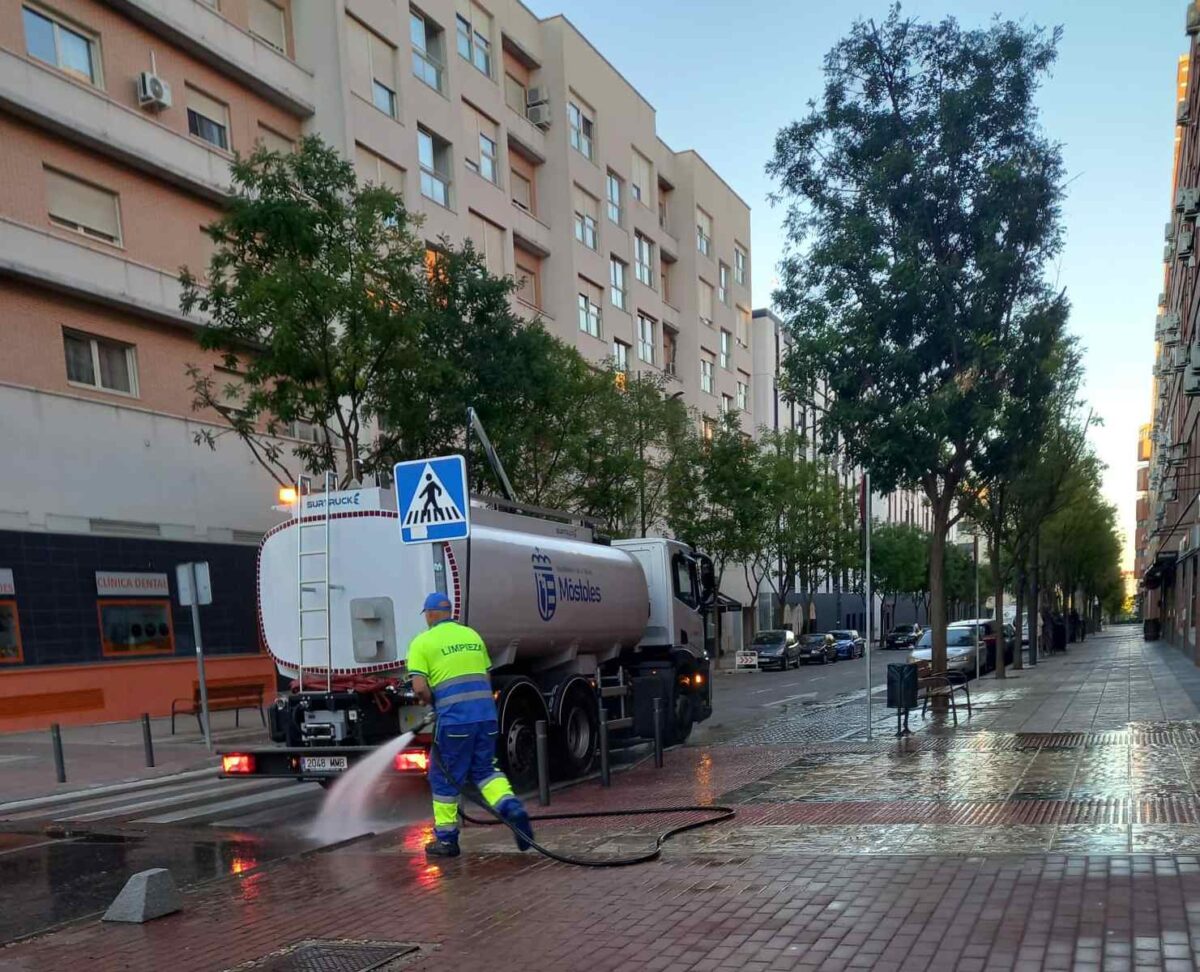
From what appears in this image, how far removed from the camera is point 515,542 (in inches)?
431

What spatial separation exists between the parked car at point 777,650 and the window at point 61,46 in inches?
1111

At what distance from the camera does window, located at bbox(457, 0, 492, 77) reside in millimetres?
32531

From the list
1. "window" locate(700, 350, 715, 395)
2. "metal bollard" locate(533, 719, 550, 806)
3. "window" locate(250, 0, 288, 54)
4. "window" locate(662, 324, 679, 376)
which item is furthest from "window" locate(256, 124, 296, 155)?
"window" locate(700, 350, 715, 395)

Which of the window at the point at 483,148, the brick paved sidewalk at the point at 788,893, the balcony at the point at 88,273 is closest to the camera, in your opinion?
the brick paved sidewalk at the point at 788,893

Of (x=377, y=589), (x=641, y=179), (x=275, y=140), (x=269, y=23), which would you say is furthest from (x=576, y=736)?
(x=641, y=179)

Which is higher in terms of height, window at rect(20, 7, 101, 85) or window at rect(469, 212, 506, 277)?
window at rect(20, 7, 101, 85)

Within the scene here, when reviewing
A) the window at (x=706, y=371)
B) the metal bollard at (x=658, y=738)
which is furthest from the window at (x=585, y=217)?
the metal bollard at (x=658, y=738)

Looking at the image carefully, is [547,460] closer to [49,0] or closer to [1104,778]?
[49,0]

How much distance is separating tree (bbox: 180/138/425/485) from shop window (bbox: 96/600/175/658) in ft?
19.6

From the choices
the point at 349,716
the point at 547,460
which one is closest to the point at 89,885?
the point at 349,716

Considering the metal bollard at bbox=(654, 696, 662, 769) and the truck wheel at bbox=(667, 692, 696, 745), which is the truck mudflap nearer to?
the metal bollard at bbox=(654, 696, 662, 769)

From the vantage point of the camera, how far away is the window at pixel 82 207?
19812 mm

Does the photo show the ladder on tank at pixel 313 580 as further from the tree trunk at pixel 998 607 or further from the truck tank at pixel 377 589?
the tree trunk at pixel 998 607

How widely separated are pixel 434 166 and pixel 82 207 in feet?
39.3
